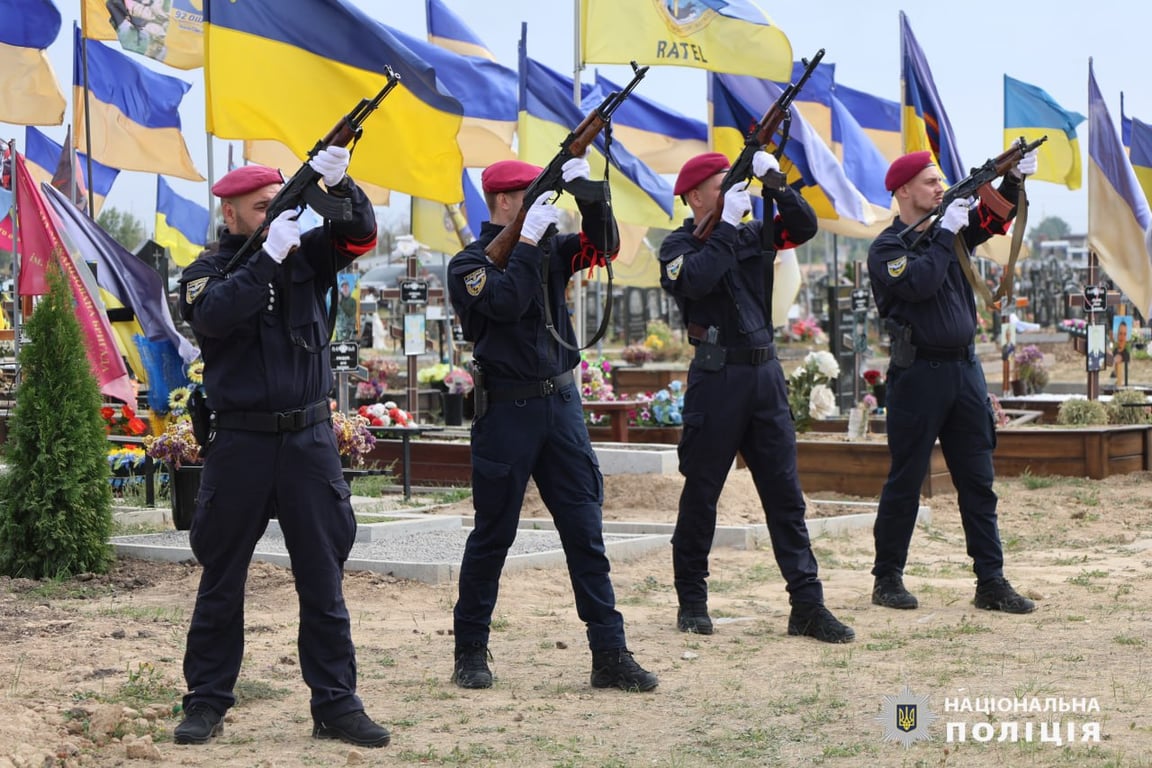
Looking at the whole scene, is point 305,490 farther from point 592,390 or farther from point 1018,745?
point 592,390

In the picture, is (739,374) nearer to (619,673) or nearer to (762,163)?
(762,163)

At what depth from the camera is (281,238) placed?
520 cm

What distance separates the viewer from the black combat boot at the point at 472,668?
6.11m

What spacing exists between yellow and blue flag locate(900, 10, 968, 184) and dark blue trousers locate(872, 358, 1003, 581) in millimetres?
7039

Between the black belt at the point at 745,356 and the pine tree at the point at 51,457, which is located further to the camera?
the pine tree at the point at 51,457

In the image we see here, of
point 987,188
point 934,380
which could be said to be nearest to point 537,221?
point 934,380

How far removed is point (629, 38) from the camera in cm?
1316

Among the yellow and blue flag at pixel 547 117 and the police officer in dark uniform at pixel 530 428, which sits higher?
the yellow and blue flag at pixel 547 117

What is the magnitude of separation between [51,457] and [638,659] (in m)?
3.70

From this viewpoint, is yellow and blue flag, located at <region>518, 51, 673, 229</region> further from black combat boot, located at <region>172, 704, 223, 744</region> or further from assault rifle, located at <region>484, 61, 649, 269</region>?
black combat boot, located at <region>172, 704, 223, 744</region>

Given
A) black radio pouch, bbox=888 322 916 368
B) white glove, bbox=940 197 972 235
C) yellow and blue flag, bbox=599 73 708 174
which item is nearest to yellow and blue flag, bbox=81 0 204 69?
yellow and blue flag, bbox=599 73 708 174

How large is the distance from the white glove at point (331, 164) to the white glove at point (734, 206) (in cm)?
224

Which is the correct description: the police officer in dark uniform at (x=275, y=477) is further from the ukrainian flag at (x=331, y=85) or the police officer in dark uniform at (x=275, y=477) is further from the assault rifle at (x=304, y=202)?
the ukrainian flag at (x=331, y=85)

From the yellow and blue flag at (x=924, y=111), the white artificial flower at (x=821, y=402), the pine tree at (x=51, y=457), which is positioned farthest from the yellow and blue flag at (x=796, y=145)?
the pine tree at (x=51, y=457)
